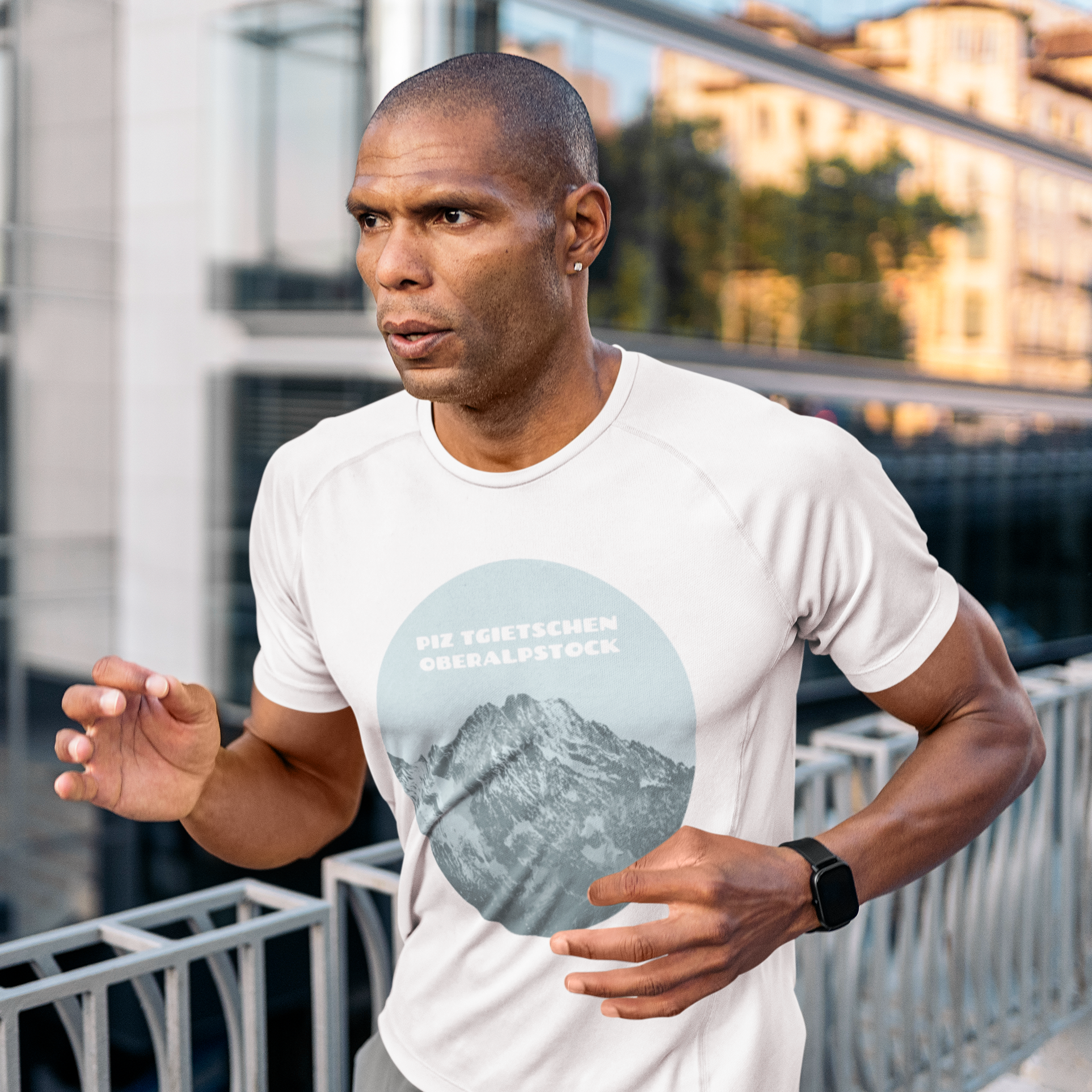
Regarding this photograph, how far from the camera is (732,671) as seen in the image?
4.37 feet

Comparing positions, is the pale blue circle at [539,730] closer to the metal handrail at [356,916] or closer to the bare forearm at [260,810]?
the bare forearm at [260,810]

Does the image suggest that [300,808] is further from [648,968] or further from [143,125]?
[143,125]

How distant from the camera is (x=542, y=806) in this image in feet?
4.53

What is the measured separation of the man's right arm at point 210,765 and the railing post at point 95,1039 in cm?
30

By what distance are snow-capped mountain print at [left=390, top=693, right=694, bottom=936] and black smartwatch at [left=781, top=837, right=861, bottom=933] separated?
14 centimetres

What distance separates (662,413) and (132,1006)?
251 inches

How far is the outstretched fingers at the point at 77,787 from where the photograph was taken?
1302mm

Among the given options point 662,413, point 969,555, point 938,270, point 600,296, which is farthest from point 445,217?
point 969,555

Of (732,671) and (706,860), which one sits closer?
(706,860)

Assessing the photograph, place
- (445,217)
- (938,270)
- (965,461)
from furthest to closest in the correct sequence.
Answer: (965,461) < (938,270) < (445,217)

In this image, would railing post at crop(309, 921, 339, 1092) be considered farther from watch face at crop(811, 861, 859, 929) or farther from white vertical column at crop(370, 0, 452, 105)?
white vertical column at crop(370, 0, 452, 105)

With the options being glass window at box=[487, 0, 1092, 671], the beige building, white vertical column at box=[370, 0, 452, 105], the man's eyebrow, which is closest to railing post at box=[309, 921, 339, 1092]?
the man's eyebrow

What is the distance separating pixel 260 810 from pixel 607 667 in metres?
0.45

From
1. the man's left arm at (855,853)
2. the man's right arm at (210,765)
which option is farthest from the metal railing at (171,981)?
the man's left arm at (855,853)
